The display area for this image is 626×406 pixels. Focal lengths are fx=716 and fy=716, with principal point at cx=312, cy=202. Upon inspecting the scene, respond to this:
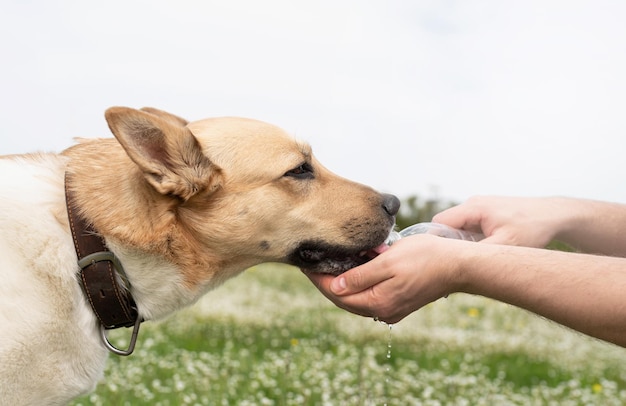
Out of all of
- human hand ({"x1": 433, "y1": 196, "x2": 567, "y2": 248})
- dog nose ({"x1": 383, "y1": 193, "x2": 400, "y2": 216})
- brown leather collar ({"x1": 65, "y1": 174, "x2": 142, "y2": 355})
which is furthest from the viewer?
human hand ({"x1": 433, "y1": 196, "x2": 567, "y2": 248})

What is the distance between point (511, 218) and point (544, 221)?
0.21 m

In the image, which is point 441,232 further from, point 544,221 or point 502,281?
point 502,281

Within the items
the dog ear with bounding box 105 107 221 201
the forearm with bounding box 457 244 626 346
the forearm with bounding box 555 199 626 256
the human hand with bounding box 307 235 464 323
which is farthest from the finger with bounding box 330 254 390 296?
the forearm with bounding box 555 199 626 256

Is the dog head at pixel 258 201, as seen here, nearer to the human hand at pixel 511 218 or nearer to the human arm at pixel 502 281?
the human arm at pixel 502 281

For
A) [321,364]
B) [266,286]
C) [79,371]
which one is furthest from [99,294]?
[266,286]

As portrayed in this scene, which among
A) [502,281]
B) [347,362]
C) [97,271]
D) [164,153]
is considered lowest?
[347,362]

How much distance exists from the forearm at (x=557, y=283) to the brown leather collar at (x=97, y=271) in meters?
1.72

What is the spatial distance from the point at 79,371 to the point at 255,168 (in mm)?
1393

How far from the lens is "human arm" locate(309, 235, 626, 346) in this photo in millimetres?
3395

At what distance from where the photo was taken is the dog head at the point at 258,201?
3.77 metres

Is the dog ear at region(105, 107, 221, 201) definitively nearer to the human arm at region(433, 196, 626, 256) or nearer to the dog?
the dog

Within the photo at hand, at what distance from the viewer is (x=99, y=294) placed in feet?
11.5

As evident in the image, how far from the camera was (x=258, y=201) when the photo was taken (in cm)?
394

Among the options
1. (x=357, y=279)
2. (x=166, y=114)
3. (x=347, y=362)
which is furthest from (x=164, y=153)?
(x=347, y=362)
